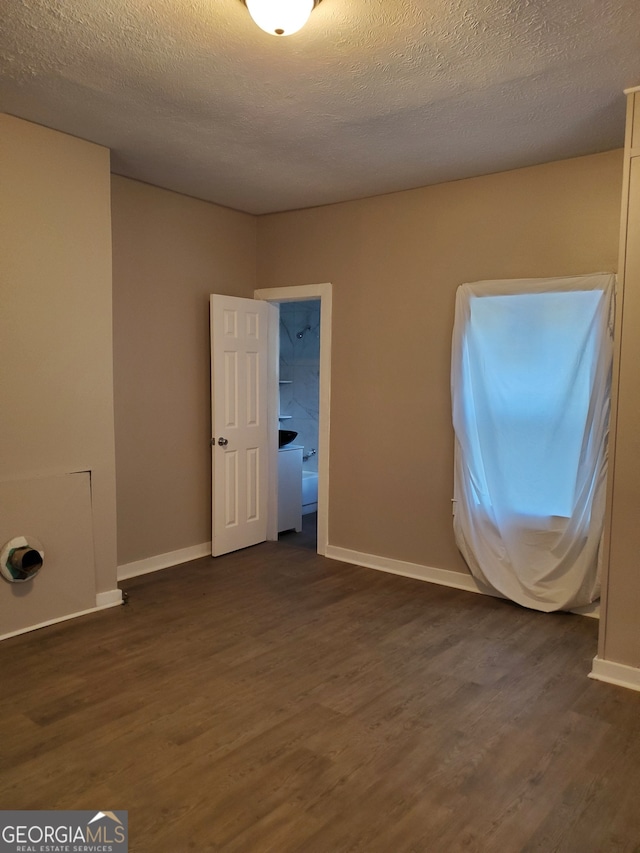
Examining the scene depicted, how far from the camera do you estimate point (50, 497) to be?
3.52 metres

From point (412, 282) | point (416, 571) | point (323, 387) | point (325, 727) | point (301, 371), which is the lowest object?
point (325, 727)

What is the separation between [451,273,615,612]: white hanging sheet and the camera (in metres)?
3.57

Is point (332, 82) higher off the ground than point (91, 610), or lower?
higher

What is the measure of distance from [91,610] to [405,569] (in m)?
2.10

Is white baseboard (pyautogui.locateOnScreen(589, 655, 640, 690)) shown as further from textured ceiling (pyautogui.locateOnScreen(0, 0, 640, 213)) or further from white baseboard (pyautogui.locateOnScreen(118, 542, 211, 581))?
white baseboard (pyautogui.locateOnScreen(118, 542, 211, 581))

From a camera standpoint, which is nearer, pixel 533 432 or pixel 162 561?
pixel 533 432

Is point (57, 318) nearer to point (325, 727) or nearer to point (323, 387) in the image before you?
point (323, 387)

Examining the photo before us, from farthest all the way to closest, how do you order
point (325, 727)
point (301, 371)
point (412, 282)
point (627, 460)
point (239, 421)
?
point (301, 371)
point (239, 421)
point (412, 282)
point (627, 460)
point (325, 727)

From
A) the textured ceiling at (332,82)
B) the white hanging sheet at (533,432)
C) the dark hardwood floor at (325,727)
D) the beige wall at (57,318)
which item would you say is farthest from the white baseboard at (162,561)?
the textured ceiling at (332,82)

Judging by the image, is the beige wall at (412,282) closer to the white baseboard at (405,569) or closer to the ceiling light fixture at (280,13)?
the white baseboard at (405,569)

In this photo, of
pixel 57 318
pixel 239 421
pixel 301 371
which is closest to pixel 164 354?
pixel 239 421

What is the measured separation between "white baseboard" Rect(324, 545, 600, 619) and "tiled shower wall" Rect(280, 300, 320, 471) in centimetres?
223

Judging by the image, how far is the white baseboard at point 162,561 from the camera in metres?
4.39

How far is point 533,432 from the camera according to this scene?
378 cm
